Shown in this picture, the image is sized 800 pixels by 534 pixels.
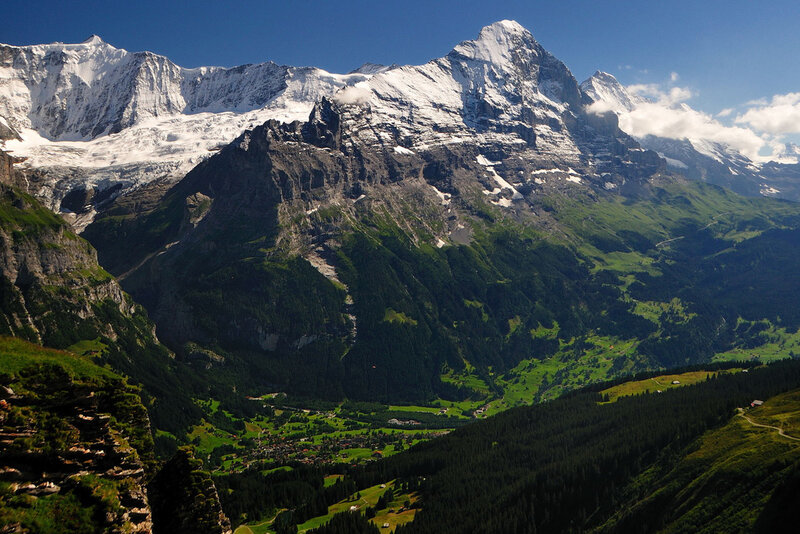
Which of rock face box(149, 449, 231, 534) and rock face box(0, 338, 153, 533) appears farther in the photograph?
rock face box(149, 449, 231, 534)

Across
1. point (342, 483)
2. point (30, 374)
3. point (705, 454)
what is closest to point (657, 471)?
point (705, 454)

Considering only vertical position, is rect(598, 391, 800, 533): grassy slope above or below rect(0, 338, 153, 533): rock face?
below

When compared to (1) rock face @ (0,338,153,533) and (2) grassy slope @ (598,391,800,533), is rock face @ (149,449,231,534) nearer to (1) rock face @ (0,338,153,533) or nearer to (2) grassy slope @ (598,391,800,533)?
(1) rock face @ (0,338,153,533)

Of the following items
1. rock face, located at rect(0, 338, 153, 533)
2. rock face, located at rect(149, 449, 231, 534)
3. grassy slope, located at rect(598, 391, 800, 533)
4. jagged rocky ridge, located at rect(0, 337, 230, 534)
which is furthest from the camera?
grassy slope, located at rect(598, 391, 800, 533)

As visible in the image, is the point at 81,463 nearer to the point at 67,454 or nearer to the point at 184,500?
the point at 67,454

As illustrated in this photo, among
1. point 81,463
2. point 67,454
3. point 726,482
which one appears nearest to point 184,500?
point 81,463

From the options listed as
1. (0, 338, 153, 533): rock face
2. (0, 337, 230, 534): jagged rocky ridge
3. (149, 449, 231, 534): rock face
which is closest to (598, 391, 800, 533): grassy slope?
(149, 449, 231, 534): rock face

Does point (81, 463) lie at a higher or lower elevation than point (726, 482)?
higher

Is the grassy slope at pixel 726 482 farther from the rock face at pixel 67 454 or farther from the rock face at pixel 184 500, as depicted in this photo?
the rock face at pixel 67 454

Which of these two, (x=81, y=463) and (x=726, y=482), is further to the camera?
(x=726, y=482)

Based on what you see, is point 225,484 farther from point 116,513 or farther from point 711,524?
point 116,513

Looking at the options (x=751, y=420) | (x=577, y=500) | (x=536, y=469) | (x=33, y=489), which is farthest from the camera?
(x=536, y=469)
